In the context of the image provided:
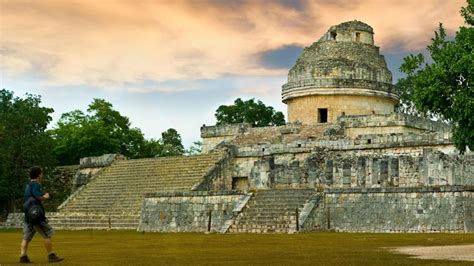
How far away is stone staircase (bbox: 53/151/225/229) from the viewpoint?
33.2 m

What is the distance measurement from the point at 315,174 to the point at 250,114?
118 ft

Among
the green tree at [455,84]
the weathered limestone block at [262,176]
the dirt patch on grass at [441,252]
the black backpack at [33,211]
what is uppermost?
the green tree at [455,84]

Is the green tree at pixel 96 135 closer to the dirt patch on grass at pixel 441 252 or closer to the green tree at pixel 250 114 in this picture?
the green tree at pixel 250 114

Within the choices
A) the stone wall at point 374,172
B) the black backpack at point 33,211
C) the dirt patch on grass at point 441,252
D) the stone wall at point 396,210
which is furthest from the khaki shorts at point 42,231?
the stone wall at point 374,172

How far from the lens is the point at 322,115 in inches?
1769

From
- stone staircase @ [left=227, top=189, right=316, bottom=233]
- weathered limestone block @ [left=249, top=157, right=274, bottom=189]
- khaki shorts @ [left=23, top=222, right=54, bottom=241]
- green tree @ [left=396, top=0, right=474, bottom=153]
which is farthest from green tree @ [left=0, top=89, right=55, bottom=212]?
khaki shorts @ [left=23, top=222, right=54, bottom=241]

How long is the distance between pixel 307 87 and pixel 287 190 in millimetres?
17878

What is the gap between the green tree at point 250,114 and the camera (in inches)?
2530

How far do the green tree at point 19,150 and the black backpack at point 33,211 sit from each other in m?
26.6

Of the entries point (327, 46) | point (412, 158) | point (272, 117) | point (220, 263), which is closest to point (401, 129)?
point (327, 46)

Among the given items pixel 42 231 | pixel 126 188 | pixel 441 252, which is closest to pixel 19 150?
pixel 126 188

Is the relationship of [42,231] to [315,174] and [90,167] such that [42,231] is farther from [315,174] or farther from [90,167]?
[90,167]

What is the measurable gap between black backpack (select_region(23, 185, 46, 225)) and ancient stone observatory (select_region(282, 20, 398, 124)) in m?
32.3

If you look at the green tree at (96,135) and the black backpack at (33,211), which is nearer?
the black backpack at (33,211)
